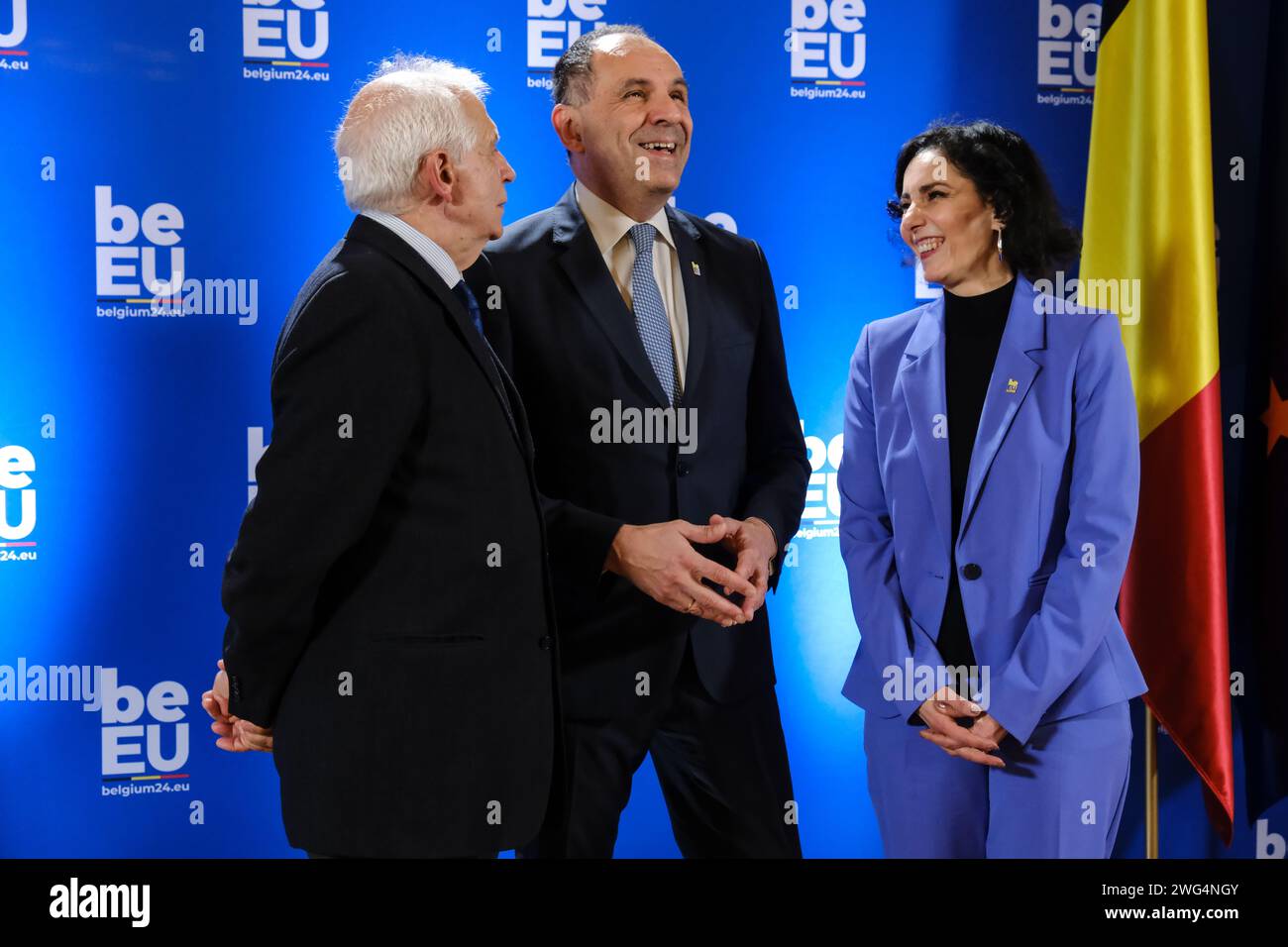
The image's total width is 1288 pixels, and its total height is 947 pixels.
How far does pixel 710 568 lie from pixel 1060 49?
6.22ft

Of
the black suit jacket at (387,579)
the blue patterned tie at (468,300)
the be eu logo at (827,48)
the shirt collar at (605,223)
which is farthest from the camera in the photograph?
the be eu logo at (827,48)

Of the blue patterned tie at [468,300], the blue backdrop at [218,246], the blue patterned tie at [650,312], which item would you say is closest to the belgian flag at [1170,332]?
the blue backdrop at [218,246]

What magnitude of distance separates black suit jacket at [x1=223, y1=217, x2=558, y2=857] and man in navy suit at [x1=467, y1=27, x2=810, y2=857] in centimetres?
42

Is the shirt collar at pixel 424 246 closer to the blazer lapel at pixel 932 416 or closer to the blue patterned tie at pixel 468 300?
the blue patterned tie at pixel 468 300

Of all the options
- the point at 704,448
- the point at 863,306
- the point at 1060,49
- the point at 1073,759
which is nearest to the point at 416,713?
the point at 704,448

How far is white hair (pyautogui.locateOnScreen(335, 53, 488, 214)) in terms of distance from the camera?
7.34ft

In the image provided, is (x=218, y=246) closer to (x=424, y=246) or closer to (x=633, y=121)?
(x=424, y=246)

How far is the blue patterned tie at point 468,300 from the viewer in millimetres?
2325

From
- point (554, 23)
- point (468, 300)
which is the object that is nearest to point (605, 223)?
point (468, 300)

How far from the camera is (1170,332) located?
3020mm

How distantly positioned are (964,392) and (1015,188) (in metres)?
0.51

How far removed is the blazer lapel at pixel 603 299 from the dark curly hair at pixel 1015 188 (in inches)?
35.6

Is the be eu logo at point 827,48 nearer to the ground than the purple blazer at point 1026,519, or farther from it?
farther from it

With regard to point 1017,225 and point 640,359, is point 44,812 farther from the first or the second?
point 1017,225
